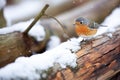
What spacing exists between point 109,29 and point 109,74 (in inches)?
24.9

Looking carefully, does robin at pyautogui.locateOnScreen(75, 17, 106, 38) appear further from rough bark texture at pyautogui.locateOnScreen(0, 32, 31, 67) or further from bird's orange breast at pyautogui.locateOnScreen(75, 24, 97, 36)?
rough bark texture at pyautogui.locateOnScreen(0, 32, 31, 67)

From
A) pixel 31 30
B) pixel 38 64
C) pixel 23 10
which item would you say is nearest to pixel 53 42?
pixel 31 30

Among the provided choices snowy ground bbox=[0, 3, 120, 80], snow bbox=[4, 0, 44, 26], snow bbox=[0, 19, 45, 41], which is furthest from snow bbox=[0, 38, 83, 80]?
snow bbox=[4, 0, 44, 26]

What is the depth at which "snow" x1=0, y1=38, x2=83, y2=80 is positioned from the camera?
2.34 m

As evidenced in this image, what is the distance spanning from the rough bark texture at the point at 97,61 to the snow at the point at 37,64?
3.0 inches

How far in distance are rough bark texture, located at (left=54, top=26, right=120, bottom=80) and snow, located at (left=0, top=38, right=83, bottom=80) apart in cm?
8

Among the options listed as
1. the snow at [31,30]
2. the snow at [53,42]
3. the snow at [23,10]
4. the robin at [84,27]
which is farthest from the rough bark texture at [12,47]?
the snow at [23,10]

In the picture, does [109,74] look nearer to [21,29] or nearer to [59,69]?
[59,69]

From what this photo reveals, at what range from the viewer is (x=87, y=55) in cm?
275

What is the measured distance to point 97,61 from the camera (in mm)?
2756

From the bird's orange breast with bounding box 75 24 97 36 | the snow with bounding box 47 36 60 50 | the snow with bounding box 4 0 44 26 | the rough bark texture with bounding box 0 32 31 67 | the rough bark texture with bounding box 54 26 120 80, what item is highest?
the snow with bounding box 4 0 44 26

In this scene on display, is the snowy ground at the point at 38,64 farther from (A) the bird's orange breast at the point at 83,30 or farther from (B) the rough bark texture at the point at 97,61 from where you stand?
(A) the bird's orange breast at the point at 83,30

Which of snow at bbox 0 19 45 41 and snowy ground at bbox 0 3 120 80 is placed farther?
snow at bbox 0 19 45 41

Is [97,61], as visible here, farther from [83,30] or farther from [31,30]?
[31,30]
